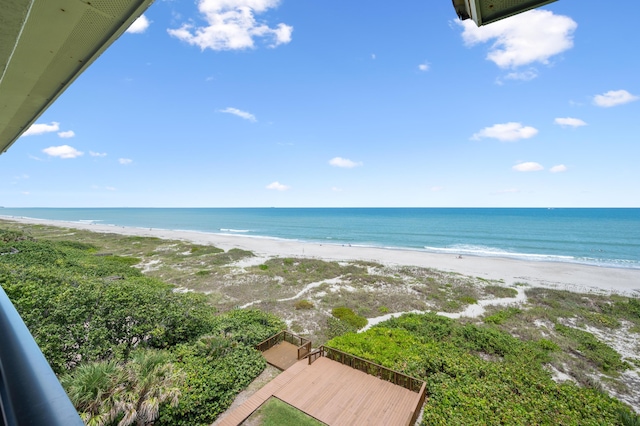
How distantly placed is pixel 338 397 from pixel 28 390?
1209cm

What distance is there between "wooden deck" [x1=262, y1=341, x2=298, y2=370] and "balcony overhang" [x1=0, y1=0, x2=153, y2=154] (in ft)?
44.5

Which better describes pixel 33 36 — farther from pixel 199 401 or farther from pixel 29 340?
pixel 199 401

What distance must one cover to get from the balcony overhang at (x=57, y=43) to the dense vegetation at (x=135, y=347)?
9.23m

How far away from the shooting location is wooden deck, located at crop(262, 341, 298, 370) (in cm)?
1368

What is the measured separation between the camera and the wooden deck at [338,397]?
10156mm

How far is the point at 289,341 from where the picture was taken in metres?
16.0

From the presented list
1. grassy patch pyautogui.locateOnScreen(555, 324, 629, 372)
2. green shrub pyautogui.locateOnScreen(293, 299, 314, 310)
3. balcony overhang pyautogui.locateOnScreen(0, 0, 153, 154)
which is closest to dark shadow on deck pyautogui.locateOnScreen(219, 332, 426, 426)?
green shrub pyautogui.locateOnScreen(293, 299, 314, 310)

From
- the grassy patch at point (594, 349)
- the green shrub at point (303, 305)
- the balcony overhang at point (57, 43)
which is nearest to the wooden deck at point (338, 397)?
the green shrub at point (303, 305)

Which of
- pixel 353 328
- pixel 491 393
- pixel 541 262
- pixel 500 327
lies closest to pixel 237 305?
pixel 353 328

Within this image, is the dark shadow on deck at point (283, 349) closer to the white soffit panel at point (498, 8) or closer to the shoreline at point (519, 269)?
the white soffit panel at point (498, 8)

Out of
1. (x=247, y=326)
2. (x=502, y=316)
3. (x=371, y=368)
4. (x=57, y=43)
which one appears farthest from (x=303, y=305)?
(x=57, y=43)

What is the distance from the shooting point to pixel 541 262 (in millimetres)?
42438

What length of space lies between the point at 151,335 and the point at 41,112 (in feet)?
41.6

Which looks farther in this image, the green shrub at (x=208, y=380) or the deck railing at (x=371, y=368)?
the deck railing at (x=371, y=368)
